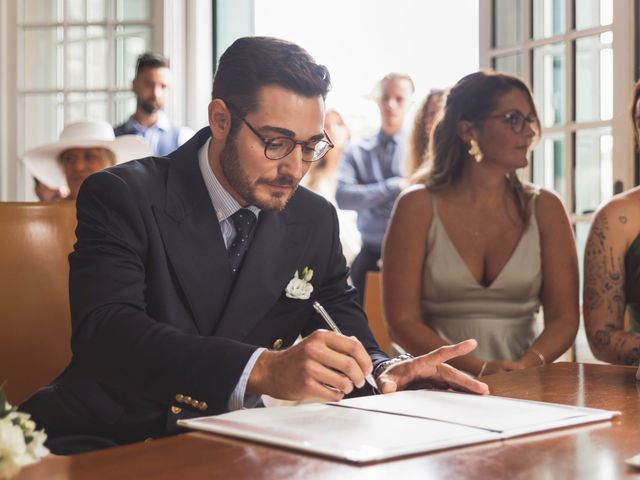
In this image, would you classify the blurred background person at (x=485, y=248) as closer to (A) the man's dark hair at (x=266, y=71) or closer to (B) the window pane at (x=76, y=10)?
(A) the man's dark hair at (x=266, y=71)

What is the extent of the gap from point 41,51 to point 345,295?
4.28 m

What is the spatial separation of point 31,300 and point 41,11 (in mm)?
4159

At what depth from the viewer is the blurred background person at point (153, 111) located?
4.81 meters

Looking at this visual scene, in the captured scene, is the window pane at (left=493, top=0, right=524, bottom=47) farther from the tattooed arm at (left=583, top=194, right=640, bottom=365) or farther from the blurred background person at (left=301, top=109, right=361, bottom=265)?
the tattooed arm at (left=583, top=194, right=640, bottom=365)

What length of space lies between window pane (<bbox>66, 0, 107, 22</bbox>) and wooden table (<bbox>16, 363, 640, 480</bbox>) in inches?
189

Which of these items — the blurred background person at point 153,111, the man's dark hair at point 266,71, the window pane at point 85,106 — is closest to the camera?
the man's dark hair at point 266,71

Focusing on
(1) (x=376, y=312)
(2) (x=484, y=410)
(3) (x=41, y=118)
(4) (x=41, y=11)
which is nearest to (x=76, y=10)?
(4) (x=41, y=11)

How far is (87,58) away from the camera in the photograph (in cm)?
553

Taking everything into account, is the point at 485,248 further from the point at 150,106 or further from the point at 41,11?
the point at 41,11

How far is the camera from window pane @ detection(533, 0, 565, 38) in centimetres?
402

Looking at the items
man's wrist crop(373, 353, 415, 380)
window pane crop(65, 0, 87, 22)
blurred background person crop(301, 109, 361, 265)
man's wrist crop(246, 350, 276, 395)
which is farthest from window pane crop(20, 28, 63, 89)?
man's wrist crop(246, 350, 276, 395)

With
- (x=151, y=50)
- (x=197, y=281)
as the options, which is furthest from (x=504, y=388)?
(x=151, y=50)

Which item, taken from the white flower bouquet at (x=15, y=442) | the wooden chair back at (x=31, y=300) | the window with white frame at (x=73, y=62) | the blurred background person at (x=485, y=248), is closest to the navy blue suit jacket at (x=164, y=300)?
the wooden chair back at (x=31, y=300)

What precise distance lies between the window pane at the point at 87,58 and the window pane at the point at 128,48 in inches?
2.9
